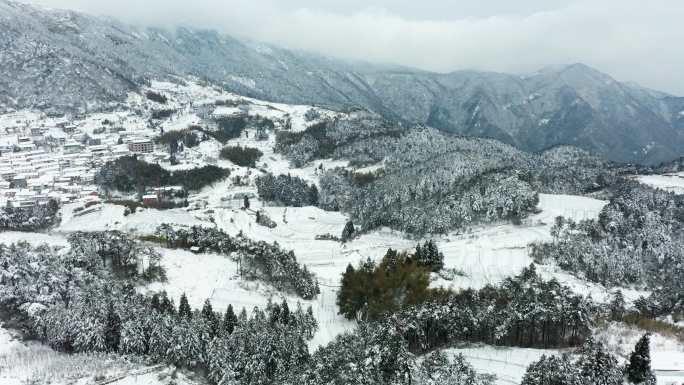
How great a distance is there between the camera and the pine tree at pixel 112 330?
82.2 meters

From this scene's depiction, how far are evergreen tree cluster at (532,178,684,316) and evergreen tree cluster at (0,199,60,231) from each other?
154 m

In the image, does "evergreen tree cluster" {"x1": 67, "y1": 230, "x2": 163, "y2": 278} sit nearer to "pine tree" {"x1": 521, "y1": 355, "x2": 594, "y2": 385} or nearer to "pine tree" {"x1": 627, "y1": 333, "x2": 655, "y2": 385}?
"pine tree" {"x1": 521, "y1": 355, "x2": 594, "y2": 385}

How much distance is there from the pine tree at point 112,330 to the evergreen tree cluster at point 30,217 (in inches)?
3335

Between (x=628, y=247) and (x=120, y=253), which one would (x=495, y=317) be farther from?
(x=628, y=247)

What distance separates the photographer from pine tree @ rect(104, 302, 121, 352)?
82.2 m

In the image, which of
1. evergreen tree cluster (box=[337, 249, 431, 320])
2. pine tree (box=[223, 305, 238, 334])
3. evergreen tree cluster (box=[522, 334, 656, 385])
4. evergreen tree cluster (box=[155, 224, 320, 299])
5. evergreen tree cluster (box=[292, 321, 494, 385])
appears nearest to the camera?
evergreen tree cluster (box=[522, 334, 656, 385])

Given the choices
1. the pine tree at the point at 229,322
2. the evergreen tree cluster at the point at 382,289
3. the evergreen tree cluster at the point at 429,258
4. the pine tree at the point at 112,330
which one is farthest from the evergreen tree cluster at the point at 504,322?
the pine tree at the point at 112,330

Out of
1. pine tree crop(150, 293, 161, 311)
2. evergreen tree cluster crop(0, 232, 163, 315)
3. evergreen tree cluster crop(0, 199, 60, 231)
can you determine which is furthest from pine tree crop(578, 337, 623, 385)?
evergreen tree cluster crop(0, 199, 60, 231)

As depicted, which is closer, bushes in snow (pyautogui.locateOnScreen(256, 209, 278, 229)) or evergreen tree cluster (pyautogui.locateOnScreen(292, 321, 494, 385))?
evergreen tree cluster (pyautogui.locateOnScreen(292, 321, 494, 385))

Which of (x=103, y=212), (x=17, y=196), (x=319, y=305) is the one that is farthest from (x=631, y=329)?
(x=17, y=196)

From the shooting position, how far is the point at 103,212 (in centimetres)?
16838

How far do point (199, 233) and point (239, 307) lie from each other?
118ft

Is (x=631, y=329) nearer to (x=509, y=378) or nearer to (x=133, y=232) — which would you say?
(x=509, y=378)

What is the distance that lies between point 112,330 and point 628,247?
14443 centimetres
